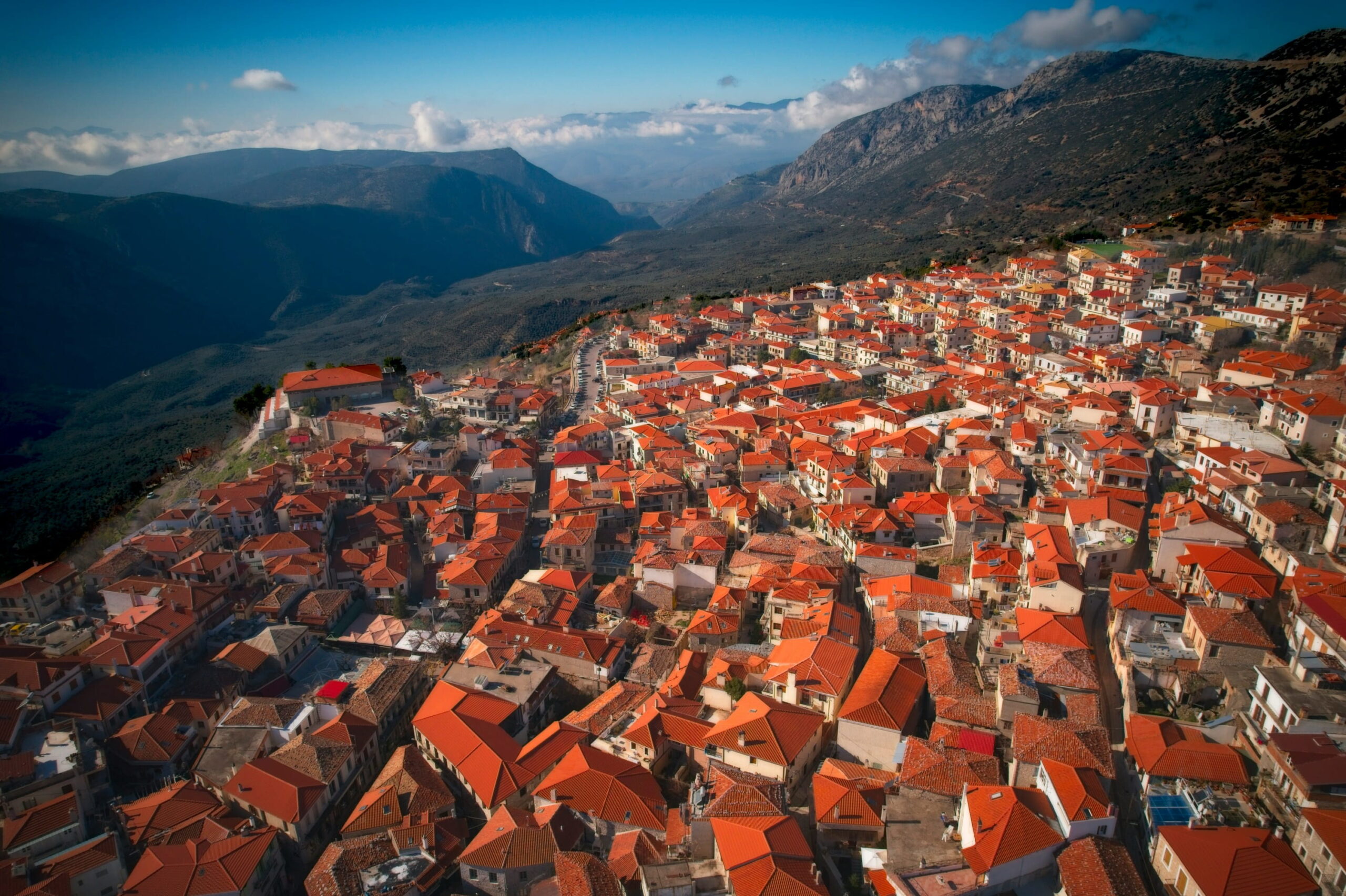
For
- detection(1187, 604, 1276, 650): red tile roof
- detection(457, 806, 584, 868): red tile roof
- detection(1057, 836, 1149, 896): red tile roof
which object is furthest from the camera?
detection(1187, 604, 1276, 650): red tile roof

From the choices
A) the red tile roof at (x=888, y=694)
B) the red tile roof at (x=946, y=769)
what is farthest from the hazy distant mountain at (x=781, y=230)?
the red tile roof at (x=946, y=769)

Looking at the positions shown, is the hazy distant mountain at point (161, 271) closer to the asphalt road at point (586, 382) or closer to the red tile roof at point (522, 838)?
the asphalt road at point (586, 382)

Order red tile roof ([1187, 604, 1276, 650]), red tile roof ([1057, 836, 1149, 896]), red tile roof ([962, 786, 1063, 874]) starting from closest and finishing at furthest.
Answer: red tile roof ([1057, 836, 1149, 896])
red tile roof ([962, 786, 1063, 874])
red tile roof ([1187, 604, 1276, 650])

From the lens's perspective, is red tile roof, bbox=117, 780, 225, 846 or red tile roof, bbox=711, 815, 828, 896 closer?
red tile roof, bbox=711, 815, 828, 896

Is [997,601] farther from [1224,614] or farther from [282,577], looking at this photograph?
[282,577]

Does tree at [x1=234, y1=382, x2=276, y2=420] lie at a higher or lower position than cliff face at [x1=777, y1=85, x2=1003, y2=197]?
lower

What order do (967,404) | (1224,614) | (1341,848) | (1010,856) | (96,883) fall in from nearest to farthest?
(1341,848)
(1010,856)
(96,883)
(1224,614)
(967,404)

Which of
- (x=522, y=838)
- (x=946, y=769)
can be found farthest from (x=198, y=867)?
(x=946, y=769)

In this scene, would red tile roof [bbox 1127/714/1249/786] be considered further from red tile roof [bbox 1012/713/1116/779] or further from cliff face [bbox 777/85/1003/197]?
cliff face [bbox 777/85/1003/197]

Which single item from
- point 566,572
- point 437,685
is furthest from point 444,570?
point 437,685

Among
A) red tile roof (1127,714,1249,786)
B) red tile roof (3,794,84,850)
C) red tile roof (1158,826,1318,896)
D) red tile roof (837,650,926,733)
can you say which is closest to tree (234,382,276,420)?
red tile roof (3,794,84,850)

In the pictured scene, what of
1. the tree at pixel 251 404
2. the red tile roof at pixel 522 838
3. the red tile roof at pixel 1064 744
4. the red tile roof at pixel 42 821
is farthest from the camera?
the tree at pixel 251 404
